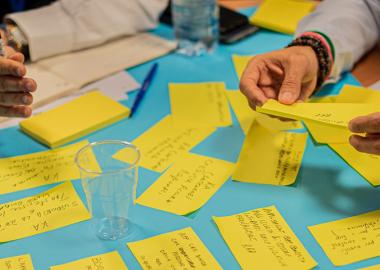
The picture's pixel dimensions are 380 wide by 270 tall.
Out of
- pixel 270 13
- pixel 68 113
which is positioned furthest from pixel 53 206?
pixel 270 13

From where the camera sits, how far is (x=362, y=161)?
0.92m

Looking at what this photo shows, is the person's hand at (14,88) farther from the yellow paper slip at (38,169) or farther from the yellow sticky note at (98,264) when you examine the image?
the yellow sticky note at (98,264)

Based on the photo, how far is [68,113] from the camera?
3.49ft

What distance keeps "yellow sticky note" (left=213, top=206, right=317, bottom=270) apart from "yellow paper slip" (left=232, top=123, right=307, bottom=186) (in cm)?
9

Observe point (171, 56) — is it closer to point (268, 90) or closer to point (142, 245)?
point (268, 90)

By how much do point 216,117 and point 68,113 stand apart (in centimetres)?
32

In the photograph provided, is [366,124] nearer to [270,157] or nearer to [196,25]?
[270,157]

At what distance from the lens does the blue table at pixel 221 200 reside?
0.74m

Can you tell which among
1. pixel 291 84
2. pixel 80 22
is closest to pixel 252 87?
pixel 291 84

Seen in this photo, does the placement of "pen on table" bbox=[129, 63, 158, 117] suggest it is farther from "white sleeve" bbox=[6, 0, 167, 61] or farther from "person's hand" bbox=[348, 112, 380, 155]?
"person's hand" bbox=[348, 112, 380, 155]

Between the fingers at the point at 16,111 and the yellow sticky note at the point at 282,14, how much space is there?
2.56ft

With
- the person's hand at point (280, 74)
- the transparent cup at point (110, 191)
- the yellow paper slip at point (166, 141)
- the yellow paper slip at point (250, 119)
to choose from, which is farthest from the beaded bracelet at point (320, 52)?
the transparent cup at point (110, 191)

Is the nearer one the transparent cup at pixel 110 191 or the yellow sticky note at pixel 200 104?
the transparent cup at pixel 110 191

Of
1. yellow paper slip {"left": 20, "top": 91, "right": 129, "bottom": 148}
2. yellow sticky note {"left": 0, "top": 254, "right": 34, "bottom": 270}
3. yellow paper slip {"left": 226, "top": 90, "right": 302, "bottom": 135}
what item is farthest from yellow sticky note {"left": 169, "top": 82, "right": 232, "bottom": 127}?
yellow sticky note {"left": 0, "top": 254, "right": 34, "bottom": 270}
